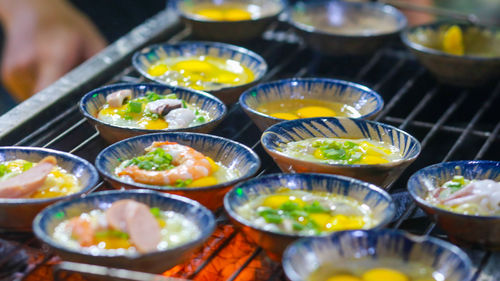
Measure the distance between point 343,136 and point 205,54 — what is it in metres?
1.59

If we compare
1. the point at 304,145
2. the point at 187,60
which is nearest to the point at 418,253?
the point at 304,145

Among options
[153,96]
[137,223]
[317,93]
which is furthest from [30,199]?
[317,93]

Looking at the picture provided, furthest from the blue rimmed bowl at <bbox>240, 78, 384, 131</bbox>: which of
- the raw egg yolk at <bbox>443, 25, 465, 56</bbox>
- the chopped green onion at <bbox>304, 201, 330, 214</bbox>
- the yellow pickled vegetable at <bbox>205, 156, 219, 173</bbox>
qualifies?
the raw egg yolk at <bbox>443, 25, 465, 56</bbox>

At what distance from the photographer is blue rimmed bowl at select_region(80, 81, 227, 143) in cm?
384

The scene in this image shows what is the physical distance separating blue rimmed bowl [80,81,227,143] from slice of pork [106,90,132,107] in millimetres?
90

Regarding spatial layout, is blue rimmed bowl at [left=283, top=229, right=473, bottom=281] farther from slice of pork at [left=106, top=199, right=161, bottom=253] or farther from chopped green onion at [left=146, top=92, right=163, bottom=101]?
chopped green onion at [left=146, top=92, right=163, bottom=101]

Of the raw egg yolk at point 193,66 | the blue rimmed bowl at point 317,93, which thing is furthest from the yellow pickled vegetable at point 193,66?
the blue rimmed bowl at point 317,93

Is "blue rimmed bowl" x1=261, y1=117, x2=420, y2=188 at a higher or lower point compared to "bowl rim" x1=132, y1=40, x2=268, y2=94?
lower

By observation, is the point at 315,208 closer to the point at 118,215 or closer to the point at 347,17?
the point at 118,215

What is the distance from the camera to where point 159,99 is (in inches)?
163

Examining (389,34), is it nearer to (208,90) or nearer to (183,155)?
(208,90)

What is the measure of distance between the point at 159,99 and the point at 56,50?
2.29 metres

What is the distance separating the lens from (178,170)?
334 centimetres

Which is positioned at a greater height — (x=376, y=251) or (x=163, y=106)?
(x=163, y=106)
